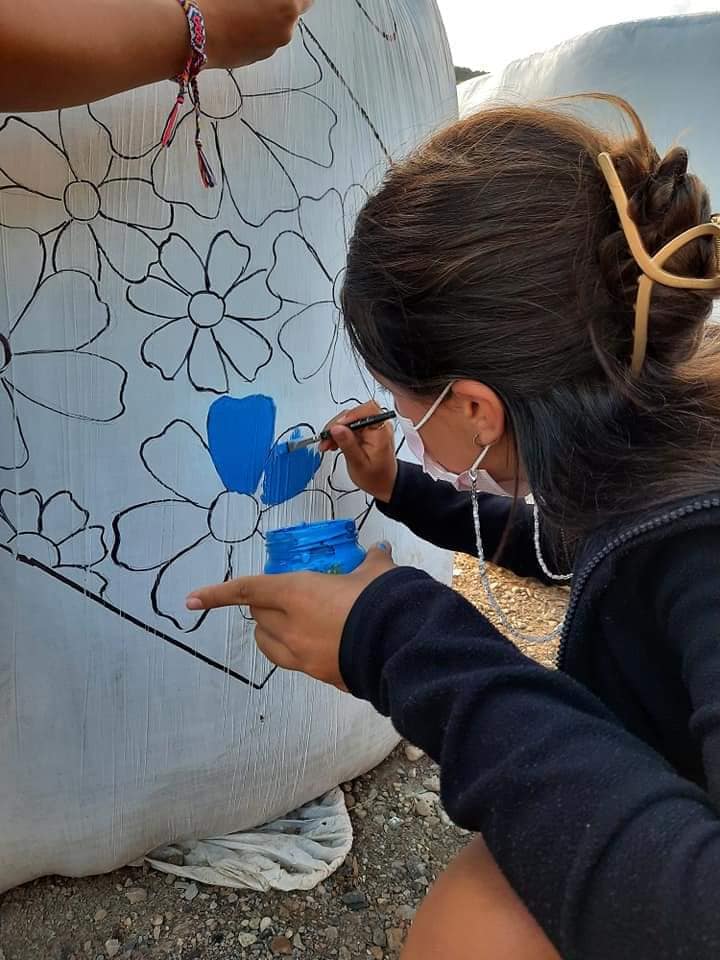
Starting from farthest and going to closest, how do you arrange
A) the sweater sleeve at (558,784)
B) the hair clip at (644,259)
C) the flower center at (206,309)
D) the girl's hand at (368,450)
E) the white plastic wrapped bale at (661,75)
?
the white plastic wrapped bale at (661,75) < the girl's hand at (368,450) < the flower center at (206,309) < the hair clip at (644,259) < the sweater sleeve at (558,784)

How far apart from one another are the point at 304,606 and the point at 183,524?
0.82ft

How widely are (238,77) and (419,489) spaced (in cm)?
51

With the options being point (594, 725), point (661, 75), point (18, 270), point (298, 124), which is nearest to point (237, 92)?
point (298, 124)

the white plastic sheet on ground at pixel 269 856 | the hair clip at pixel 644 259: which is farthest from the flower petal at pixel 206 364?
the white plastic sheet on ground at pixel 269 856

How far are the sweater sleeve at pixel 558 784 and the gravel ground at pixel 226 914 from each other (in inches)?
19.3

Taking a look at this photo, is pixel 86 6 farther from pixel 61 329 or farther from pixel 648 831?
pixel 648 831

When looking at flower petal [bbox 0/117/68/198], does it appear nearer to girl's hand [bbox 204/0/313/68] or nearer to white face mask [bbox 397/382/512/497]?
girl's hand [bbox 204/0/313/68]

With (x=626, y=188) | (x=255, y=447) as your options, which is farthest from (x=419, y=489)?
(x=626, y=188)

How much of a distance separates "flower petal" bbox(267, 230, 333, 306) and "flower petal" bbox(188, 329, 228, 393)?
0.32ft

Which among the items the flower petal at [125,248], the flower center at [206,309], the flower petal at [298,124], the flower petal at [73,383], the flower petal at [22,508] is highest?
the flower petal at [298,124]

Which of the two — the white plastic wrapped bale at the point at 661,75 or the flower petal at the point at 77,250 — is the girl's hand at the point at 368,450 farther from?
the white plastic wrapped bale at the point at 661,75

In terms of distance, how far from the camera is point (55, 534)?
2.77ft

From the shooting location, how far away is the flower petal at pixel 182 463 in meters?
0.87

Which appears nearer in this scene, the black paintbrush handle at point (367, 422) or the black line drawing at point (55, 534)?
the black line drawing at point (55, 534)
